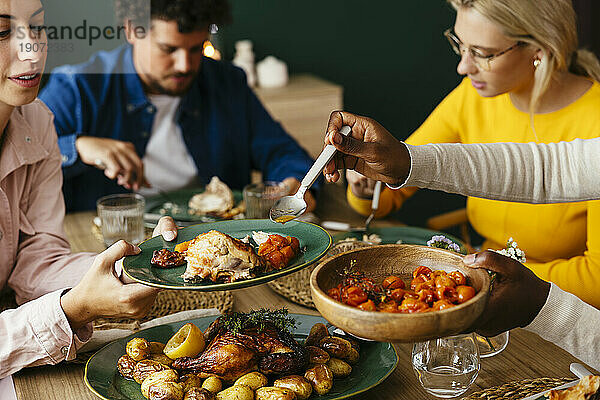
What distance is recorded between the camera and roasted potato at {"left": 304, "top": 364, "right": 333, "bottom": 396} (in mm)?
1013

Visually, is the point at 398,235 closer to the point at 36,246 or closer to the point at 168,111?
the point at 36,246

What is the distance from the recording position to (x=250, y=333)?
42.3 inches

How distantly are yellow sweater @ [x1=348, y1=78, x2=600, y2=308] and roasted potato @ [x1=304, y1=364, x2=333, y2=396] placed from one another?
825mm

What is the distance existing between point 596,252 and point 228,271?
1084 mm

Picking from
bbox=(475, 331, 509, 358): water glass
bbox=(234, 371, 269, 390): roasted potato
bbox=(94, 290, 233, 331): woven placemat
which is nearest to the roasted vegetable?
bbox=(234, 371, 269, 390): roasted potato

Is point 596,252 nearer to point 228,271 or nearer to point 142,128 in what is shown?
point 228,271

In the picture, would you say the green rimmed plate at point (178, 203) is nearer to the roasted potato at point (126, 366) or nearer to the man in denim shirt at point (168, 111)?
the man in denim shirt at point (168, 111)

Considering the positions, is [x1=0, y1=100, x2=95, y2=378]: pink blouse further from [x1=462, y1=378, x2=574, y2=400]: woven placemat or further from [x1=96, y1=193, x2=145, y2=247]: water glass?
[x1=462, y1=378, x2=574, y2=400]: woven placemat

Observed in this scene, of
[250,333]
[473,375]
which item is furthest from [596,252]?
[250,333]

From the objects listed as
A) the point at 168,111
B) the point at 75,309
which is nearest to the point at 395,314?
the point at 75,309

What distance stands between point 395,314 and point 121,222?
1.10m

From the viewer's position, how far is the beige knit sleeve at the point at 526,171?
1.29 metres

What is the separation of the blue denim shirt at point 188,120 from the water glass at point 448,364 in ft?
4.02

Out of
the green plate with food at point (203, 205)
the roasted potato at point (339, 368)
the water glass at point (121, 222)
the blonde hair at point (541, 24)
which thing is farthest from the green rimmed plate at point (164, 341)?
the blonde hair at point (541, 24)
